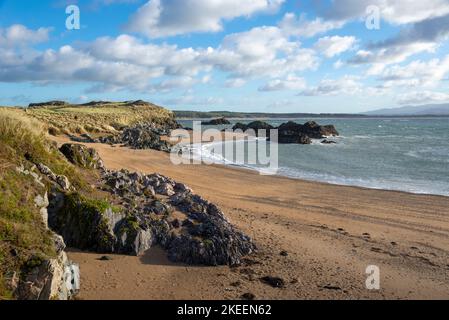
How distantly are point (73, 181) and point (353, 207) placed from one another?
36.1 feet

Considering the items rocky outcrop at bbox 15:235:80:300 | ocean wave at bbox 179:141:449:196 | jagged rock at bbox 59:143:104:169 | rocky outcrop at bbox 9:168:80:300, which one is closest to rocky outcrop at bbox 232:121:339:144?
ocean wave at bbox 179:141:449:196

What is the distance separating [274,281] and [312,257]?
6.16 ft

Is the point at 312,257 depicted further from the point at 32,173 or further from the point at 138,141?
the point at 138,141

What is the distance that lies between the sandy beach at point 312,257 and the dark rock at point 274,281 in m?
0.10

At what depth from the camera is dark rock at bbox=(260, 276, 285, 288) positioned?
7973mm

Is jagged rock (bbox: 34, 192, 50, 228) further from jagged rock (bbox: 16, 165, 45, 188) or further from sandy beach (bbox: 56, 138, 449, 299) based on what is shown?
sandy beach (bbox: 56, 138, 449, 299)

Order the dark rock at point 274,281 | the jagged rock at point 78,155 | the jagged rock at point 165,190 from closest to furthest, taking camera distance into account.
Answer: the dark rock at point 274,281 → the jagged rock at point 78,155 → the jagged rock at point 165,190

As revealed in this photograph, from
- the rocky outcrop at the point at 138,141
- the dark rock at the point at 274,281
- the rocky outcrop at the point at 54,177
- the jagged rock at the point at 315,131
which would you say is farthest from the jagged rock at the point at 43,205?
the jagged rock at the point at 315,131

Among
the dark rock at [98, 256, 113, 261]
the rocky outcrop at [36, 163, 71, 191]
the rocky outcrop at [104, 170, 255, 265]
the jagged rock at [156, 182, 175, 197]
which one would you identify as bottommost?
the dark rock at [98, 256, 113, 261]

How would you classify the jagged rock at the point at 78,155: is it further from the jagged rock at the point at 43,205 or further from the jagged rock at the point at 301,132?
the jagged rock at the point at 301,132

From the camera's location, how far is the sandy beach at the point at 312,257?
7.70 m

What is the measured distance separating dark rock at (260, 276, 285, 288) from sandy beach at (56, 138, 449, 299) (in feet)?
0.34

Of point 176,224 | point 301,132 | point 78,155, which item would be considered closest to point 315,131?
point 301,132
